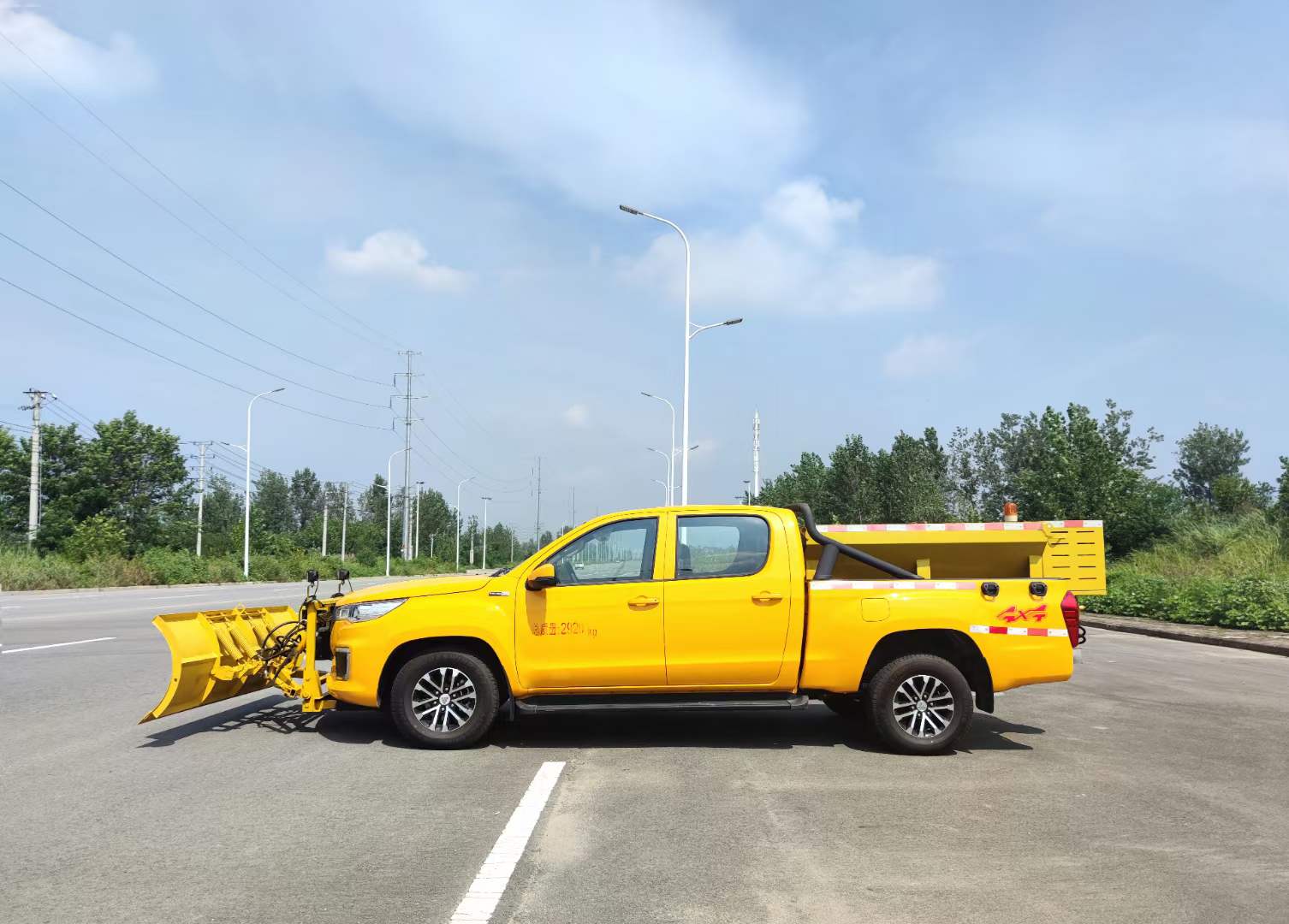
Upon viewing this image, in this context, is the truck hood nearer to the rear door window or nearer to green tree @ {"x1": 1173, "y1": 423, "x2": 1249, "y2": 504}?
the rear door window

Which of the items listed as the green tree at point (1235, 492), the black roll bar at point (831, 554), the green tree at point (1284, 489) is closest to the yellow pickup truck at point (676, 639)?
the black roll bar at point (831, 554)

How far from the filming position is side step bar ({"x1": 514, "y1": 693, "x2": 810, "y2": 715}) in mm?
7512

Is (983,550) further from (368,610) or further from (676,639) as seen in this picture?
(368,610)

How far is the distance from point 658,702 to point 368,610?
2318mm

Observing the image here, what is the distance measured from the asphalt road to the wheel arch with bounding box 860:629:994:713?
1.68 ft

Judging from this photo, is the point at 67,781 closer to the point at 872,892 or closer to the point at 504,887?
the point at 504,887

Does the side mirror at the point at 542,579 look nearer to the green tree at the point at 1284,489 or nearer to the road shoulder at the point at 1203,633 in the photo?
the road shoulder at the point at 1203,633

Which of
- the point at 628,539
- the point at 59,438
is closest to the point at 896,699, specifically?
the point at 628,539

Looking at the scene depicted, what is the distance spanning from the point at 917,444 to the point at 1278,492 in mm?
22091

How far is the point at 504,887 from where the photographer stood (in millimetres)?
4527

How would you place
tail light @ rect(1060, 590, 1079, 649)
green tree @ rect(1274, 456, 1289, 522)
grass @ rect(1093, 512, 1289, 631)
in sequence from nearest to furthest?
tail light @ rect(1060, 590, 1079, 649), grass @ rect(1093, 512, 1289, 631), green tree @ rect(1274, 456, 1289, 522)

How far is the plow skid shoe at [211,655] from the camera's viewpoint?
7504mm

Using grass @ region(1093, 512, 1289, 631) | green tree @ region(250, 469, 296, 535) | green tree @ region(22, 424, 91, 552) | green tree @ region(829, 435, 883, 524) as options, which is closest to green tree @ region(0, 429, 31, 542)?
green tree @ region(22, 424, 91, 552)

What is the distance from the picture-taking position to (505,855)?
5.00 metres
